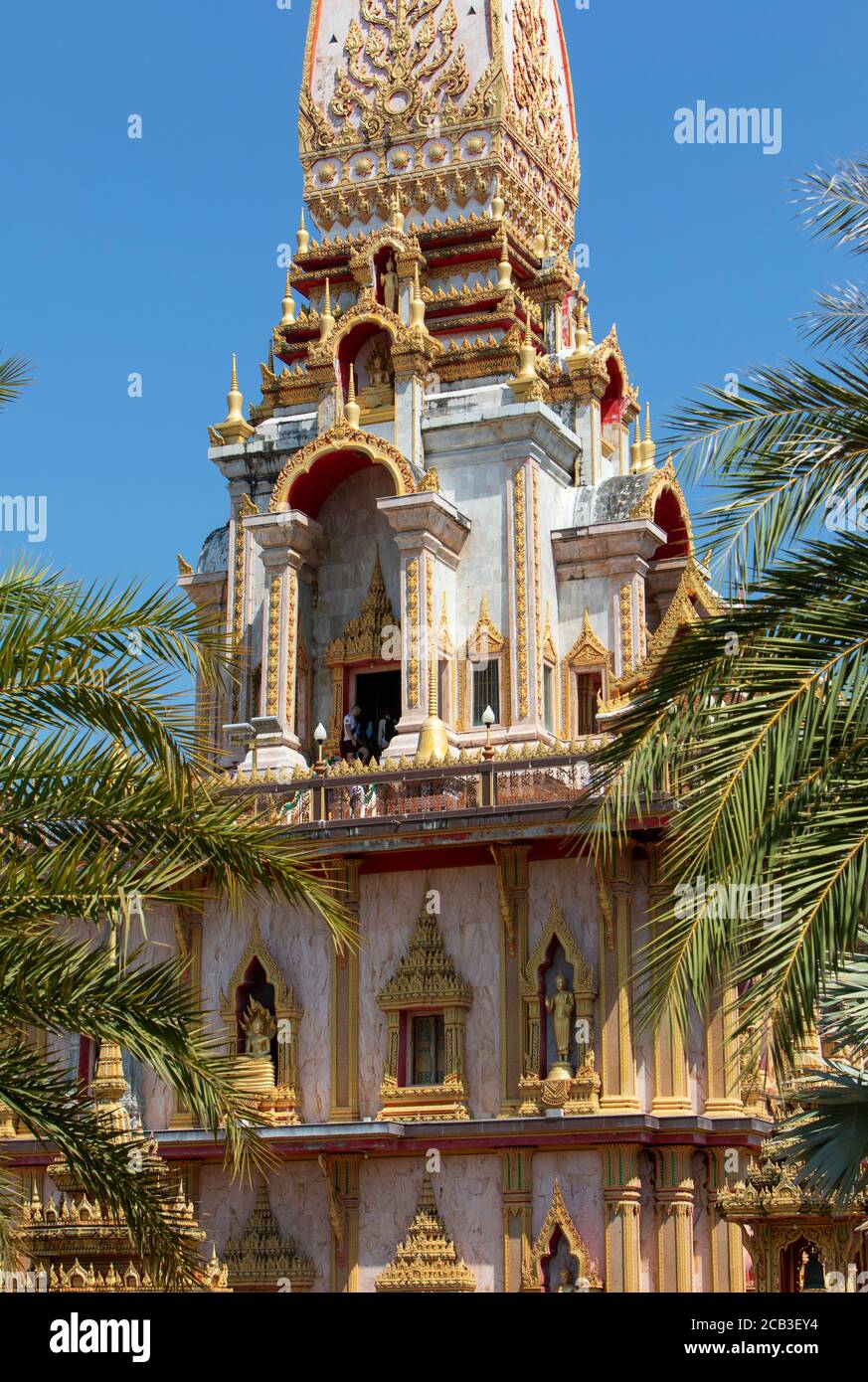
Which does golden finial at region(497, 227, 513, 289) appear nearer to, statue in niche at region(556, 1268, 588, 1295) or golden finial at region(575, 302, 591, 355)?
golden finial at region(575, 302, 591, 355)

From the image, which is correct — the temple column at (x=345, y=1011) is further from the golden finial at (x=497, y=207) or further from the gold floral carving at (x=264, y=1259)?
the golden finial at (x=497, y=207)

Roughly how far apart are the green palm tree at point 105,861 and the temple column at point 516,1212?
13104 mm

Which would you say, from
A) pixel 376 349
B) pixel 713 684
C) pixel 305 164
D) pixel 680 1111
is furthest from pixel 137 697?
pixel 305 164

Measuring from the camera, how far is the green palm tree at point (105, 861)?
1589 cm

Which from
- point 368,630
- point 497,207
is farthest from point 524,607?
point 497,207

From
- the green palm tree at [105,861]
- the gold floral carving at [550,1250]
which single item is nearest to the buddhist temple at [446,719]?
the gold floral carving at [550,1250]

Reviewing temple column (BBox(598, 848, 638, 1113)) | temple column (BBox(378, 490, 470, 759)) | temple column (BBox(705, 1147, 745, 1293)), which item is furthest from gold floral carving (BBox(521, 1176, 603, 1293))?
temple column (BBox(378, 490, 470, 759))

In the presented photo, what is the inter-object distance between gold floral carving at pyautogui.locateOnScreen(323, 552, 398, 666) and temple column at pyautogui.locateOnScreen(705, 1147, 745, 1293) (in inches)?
418

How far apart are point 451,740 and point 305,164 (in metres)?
13.8

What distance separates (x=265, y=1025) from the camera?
32688mm

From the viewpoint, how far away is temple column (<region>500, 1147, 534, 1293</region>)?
2997 cm

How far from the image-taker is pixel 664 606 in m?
38.7
